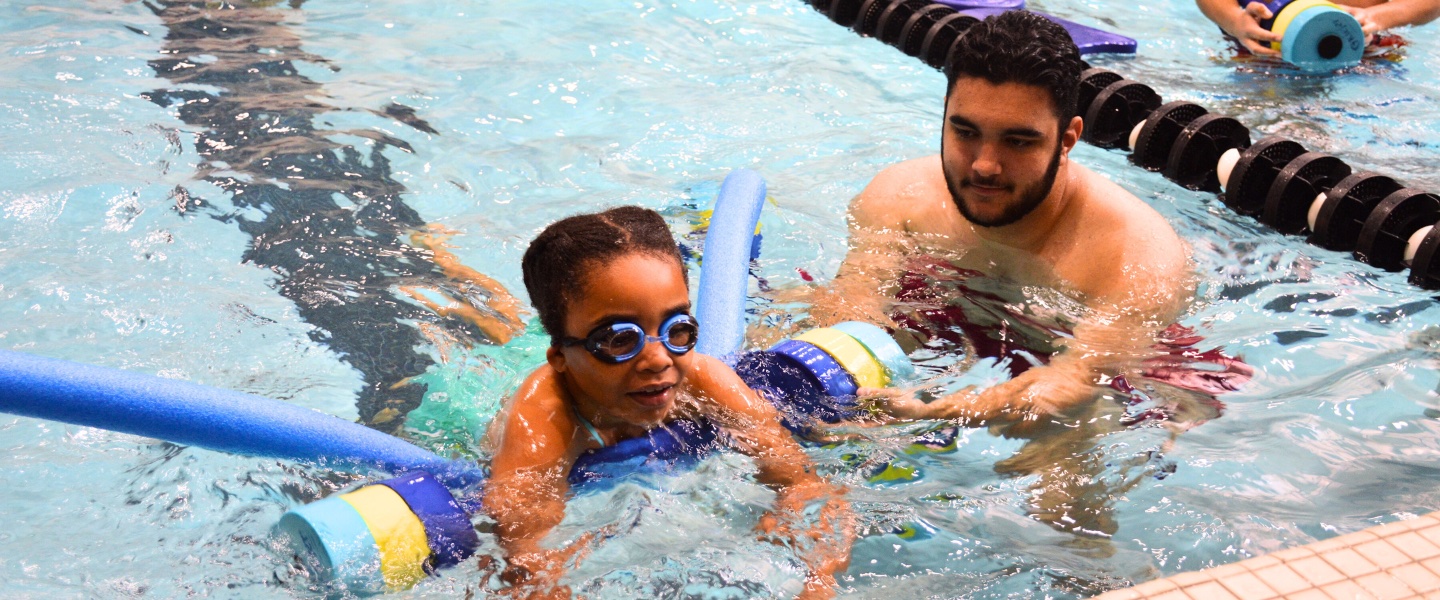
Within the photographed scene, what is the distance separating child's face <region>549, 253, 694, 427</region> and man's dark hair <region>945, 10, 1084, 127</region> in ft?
3.88

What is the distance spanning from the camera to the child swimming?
8.50 ft

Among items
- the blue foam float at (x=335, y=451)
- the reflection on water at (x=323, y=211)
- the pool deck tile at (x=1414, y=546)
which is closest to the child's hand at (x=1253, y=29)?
the reflection on water at (x=323, y=211)

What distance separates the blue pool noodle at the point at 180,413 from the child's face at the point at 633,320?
48cm

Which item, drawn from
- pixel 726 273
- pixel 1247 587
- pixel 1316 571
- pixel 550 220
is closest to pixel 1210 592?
pixel 1247 587

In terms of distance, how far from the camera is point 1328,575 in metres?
2.37

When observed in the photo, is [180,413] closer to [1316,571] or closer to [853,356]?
[853,356]

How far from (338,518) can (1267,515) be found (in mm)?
2136

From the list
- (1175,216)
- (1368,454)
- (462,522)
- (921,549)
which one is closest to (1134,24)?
(1175,216)

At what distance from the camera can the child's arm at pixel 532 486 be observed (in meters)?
2.55

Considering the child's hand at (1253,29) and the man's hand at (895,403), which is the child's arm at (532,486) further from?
the child's hand at (1253,29)

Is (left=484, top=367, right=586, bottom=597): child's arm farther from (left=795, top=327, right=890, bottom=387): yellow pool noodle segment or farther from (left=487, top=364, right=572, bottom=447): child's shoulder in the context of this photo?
(left=795, top=327, right=890, bottom=387): yellow pool noodle segment

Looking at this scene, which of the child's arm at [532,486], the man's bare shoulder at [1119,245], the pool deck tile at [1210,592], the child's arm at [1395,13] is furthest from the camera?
the child's arm at [1395,13]

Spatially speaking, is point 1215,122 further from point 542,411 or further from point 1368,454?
point 542,411

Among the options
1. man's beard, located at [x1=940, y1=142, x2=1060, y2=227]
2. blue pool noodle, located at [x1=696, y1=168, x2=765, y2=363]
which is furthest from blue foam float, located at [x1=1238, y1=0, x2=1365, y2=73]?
blue pool noodle, located at [x1=696, y1=168, x2=765, y2=363]
